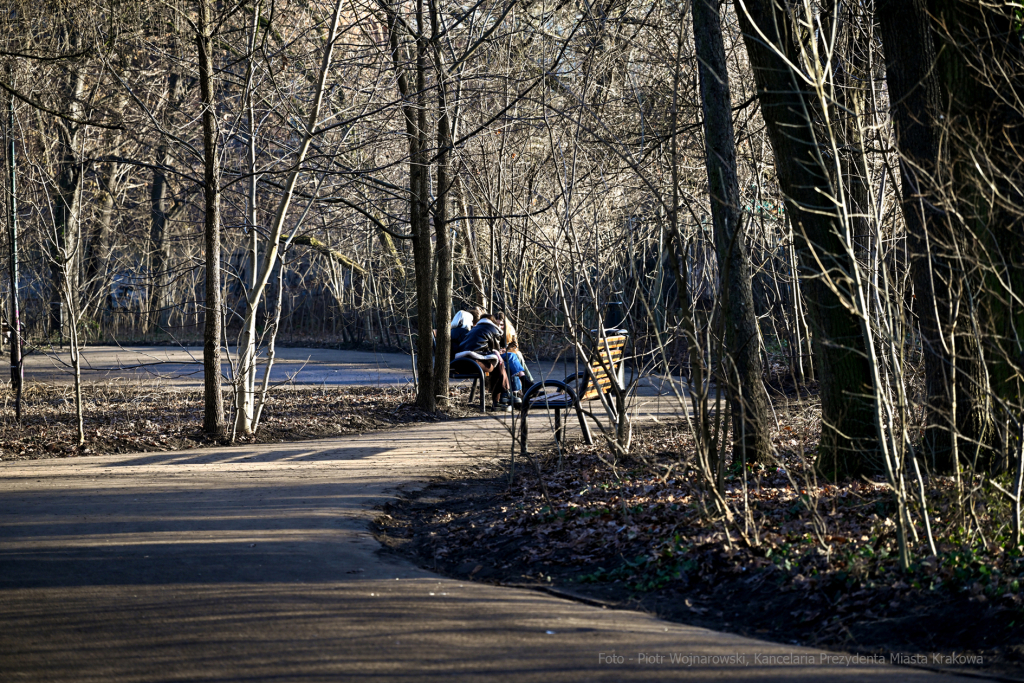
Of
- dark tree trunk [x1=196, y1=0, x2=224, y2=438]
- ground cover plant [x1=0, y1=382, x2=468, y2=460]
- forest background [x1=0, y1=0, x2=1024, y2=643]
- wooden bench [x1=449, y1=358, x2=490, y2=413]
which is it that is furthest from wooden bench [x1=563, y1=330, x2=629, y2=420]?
dark tree trunk [x1=196, y1=0, x2=224, y2=438]

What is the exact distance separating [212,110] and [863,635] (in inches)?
331

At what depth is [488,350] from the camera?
1347 cm

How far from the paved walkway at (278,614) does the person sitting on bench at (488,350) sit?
239 inches

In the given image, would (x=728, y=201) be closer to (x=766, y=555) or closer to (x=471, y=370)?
(x=766, y=555)

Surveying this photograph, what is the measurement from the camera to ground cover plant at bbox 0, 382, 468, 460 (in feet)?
33.0

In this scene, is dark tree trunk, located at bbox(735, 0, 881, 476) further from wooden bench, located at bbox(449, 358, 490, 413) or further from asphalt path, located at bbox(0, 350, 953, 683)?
wooden bench, located at bbox(449, 358, 490, 413)

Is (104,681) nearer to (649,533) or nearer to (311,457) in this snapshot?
(649,533)

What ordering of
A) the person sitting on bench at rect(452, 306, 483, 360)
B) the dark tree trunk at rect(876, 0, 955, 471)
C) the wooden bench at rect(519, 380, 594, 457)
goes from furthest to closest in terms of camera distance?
the person sitting on bench at rect(452, 306, 483, 360) → the wooden bench at rect(519, 380, 594, 457) → the dark tree trunk at rect(876, 0, 955, 471)

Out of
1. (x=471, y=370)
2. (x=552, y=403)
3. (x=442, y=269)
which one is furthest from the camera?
(x=471, y=370)

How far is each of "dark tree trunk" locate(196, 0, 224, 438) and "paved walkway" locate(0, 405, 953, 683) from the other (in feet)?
10.9

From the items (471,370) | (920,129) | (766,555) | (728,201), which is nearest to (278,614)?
(766,555)

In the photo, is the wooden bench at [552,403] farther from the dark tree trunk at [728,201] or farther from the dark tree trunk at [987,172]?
the dark tree trunk at [987,172]

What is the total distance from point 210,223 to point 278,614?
6742 mm

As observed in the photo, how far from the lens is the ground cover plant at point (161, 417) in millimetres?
10047
